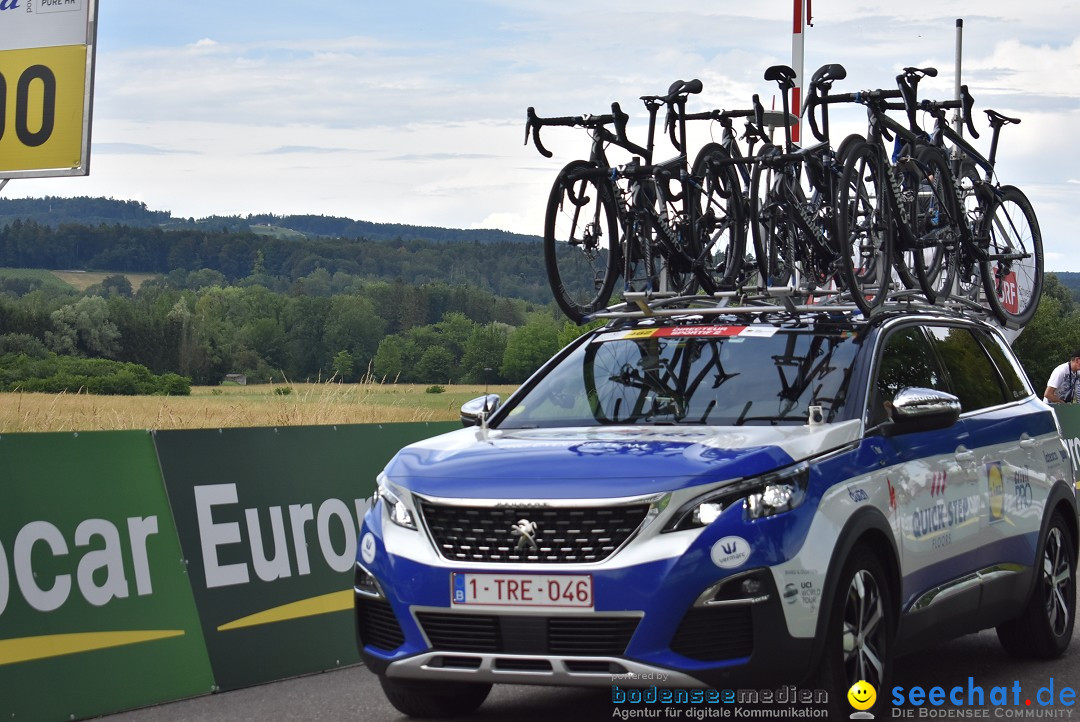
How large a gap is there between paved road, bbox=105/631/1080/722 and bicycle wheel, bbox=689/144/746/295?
2.82m

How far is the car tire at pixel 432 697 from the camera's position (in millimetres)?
6559

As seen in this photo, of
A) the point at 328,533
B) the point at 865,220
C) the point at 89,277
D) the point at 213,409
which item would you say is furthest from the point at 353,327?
the point at 328,533

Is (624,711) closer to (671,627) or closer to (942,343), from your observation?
(671,627)

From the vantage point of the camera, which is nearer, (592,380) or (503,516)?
(503,516)

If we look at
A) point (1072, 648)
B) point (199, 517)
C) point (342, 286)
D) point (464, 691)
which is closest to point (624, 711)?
point (464, 691)

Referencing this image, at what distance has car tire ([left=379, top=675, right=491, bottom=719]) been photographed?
258 inches

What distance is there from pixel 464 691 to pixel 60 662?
179 centimetres

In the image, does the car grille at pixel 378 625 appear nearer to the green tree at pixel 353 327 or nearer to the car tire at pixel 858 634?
the car tire at pixel 858 634

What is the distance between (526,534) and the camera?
5.75 m

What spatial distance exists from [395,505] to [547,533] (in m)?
0.80

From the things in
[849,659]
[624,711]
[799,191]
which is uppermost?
[799,191]

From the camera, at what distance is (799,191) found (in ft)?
32.5

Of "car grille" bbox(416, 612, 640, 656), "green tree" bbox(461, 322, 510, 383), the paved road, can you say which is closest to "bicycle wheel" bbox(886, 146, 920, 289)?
the paved road

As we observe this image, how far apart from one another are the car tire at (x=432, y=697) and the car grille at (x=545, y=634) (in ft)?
2.38
